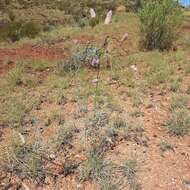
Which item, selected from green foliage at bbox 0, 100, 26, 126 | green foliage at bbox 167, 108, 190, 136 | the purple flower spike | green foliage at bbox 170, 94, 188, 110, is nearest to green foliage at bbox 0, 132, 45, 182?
green foliage at bbox 0, 100, 26, 126

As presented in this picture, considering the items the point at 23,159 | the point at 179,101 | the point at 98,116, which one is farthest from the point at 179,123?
the point at 23,159

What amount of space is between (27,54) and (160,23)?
316 cm

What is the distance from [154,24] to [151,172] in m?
6.12

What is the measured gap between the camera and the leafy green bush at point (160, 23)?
36.5 ft

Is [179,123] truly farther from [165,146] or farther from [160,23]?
[160,23]

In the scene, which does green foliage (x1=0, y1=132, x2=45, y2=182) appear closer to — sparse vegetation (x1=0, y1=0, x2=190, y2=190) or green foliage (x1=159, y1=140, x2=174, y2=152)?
sparse vegetation (x1=0, y1=0, x2=190, y2=190)

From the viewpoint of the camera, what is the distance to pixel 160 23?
1117 cm

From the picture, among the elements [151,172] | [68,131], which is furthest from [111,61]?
[151,172]

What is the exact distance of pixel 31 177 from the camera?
18.6 ft

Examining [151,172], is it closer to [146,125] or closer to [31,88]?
[146,125]

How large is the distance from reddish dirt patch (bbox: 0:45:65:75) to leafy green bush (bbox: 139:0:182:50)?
6.66ft

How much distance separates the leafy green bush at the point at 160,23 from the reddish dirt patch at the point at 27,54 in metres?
2.03

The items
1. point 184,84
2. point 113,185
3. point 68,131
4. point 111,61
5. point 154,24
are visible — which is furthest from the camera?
point 154,24

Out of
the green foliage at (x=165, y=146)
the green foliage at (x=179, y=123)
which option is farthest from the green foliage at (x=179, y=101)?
the green foliage at (x=165, y=146)
